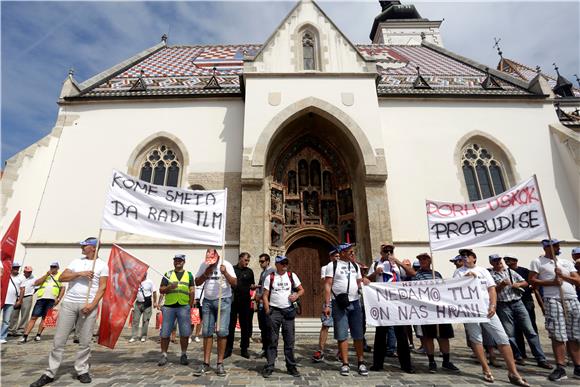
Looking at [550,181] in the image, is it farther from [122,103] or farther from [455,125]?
[122,103]

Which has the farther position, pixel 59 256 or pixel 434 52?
pixel 434 52

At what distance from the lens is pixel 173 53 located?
19.4m

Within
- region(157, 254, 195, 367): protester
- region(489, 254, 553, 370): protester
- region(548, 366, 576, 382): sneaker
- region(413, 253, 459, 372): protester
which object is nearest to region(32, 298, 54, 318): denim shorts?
region(157, 254, 195, 367): protester

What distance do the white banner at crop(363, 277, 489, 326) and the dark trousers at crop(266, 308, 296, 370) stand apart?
1201 millimetres

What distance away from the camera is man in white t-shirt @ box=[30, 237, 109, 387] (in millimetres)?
4086

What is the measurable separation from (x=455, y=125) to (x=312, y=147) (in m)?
5.63

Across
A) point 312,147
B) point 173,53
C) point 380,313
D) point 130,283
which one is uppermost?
point 173,53


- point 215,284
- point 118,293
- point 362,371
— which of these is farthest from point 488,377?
point 118,293

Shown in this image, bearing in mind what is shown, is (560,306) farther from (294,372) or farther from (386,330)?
(294,372)

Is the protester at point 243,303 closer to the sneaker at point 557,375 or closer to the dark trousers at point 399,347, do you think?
the dark trousers at point 399,347

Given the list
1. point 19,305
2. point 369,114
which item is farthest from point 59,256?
point 369,114

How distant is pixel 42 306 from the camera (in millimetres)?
7316

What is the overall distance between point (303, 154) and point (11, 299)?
9450 millimetres

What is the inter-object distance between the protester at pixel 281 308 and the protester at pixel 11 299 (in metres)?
5.02
